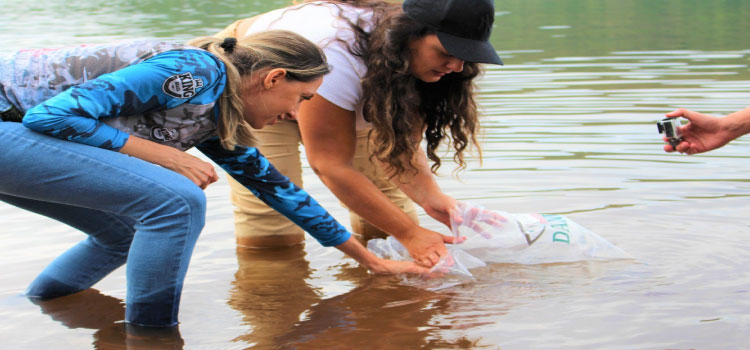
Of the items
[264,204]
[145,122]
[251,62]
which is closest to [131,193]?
[145,122]

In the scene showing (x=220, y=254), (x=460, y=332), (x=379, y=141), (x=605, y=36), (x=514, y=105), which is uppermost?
(x=379, y=141)

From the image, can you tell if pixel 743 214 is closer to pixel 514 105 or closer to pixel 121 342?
pixel 121 342

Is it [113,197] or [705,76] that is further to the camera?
[705,76]

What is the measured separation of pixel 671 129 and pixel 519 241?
2.75 ft

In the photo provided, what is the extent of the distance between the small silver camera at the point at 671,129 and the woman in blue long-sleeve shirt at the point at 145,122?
1.71m

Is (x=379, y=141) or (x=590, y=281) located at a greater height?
(x=379, y=141)

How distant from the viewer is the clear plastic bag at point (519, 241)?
380 centimetres

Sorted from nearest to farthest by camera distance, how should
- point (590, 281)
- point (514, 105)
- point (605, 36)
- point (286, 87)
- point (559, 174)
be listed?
point (286, 87)
point (590, 281)
point (559, 174)
point (514, 105)
point (605, 36)

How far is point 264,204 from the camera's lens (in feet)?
13.6

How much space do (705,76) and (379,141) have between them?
23.3ft

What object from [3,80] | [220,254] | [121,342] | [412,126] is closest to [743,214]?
[412,126]

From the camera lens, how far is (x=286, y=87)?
284 centimetres

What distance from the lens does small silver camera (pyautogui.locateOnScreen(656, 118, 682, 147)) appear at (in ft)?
12.3

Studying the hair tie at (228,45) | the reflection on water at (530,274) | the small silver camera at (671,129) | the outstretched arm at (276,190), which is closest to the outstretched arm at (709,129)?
the small silver camera at (671,129)
